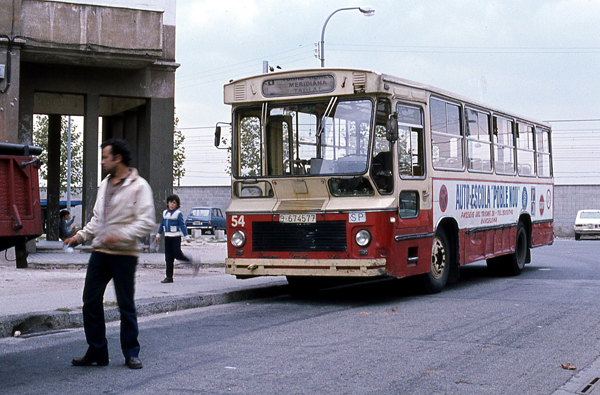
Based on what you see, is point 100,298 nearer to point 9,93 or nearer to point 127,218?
point 127,218

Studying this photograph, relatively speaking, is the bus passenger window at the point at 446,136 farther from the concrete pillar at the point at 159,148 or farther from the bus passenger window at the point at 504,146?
the concrete pillar at the point at 159,148

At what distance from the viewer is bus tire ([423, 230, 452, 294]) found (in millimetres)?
11125

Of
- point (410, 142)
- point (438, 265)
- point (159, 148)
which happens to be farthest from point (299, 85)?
point (159, 148)

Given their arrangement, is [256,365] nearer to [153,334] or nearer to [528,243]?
[153,334]

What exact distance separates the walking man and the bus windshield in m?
4.43

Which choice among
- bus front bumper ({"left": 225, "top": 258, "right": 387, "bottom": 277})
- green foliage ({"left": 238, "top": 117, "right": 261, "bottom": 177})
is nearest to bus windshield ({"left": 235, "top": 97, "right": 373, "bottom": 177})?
green foliage ({"left": 238, "top": 117, "right": 261, "bottom": 177})

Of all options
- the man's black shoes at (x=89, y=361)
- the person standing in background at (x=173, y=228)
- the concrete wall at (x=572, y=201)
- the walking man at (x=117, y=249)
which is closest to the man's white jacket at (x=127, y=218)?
the walking man at (x=117, y=249)

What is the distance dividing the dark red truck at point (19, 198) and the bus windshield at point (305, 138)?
14.6 feet

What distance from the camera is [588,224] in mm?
34219

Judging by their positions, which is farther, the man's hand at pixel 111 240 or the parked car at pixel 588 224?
the parked car at pixel 588 224

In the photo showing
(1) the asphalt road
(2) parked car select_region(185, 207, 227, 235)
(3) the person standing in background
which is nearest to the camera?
(1) the asphalt road

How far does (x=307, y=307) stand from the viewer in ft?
32.8

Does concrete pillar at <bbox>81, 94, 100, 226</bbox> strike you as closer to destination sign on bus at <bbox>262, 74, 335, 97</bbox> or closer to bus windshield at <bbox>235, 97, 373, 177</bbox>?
bus windshield at <bbox>235, 97, 373, 177</bbox>

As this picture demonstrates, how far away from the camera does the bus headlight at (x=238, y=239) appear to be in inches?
413
